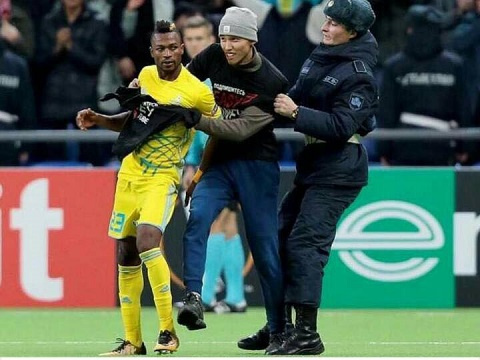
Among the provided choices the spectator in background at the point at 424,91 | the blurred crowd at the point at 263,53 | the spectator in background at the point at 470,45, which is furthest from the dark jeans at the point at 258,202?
the spectator in background at the point at 470,45

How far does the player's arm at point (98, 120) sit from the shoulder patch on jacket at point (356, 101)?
4.66ft

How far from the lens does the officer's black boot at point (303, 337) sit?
403 inches

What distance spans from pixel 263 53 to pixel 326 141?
5204 millimetres

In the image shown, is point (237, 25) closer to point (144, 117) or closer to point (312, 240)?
point (144, 117)

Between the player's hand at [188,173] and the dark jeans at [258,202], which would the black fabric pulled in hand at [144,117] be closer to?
the dark jeans at [258,202]

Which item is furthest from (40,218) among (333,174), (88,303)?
(333,174)

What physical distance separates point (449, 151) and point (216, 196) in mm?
5471

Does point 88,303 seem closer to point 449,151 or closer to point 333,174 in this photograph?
point 449,151

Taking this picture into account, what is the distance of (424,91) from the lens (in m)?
15.3

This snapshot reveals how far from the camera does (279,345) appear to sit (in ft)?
34.3

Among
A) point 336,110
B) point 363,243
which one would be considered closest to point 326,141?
point 336,110

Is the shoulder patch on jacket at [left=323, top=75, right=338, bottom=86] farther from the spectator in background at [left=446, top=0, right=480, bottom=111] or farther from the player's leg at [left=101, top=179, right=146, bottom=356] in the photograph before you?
the spectator in background at [left=446, top=0, right=480, bottom=111]

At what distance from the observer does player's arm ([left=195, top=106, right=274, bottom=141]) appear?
10.1 meters

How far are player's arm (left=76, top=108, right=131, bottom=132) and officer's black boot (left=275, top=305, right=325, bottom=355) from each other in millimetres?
1635
